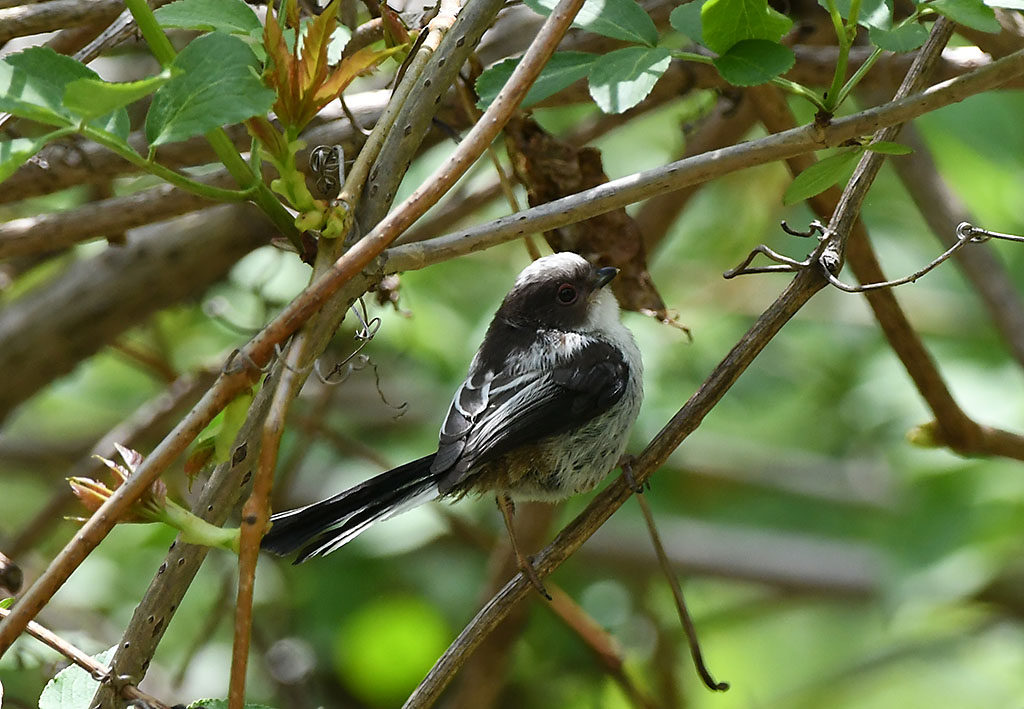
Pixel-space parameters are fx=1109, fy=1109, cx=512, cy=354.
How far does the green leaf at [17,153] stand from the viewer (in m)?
1.33

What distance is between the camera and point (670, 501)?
15.1 feet

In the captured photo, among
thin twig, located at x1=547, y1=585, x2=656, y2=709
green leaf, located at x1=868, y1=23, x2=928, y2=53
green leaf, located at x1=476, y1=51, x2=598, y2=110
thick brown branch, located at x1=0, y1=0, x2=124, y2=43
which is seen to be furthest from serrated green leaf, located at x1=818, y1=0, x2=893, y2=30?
thin twig, located at x1=547, y1=585, x2=656, y2=709

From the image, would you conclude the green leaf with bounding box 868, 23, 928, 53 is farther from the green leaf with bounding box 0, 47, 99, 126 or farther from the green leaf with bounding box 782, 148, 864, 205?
the green leaf with bounding box 0, 47, 99, 126

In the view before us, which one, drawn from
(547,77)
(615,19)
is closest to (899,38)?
(615,19)

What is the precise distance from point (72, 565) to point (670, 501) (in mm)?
3422

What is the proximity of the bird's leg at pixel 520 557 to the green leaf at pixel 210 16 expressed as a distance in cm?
107

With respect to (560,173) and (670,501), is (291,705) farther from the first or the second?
(560,173)

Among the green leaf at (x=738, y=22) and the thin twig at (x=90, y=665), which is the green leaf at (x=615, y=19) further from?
the thin twig at (x=90, y=665)

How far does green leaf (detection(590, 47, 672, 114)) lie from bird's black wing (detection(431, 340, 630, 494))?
1142 millimetres

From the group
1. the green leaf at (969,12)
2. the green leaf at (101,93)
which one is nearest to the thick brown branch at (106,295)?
the green leaf at (101,93)

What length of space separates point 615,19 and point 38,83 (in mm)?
885

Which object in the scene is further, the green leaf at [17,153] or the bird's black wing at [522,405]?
the bird's black wing at [522,405]

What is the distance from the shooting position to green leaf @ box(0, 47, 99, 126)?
1369mm

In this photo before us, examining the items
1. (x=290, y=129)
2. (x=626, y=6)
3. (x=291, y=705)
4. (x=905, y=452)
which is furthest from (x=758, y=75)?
(x=291, y=705)
